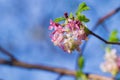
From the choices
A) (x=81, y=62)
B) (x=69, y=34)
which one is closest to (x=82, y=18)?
(x=69, y=34)

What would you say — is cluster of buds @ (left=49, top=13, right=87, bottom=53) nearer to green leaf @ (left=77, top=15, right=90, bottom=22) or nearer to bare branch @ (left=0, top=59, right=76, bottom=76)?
green leaf @ (left=77, top=15, right=90, bottom=22)

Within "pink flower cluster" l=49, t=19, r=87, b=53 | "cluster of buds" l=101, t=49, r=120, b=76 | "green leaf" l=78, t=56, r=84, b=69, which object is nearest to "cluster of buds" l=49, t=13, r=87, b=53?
"pink flower cluster" l=49, t=19, r=87, b=53

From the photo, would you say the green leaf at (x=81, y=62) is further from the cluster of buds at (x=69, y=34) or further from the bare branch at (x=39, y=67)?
the cluster of buds at (x=69, y=34)

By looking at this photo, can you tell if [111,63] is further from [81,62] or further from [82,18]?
[82,18]

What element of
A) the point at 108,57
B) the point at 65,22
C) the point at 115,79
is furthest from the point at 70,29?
the point at 108,57

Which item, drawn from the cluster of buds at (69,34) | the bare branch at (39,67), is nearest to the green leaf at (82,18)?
the cluster of buds at (69,34)

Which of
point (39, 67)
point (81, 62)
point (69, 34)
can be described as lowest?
point (69, 34)
